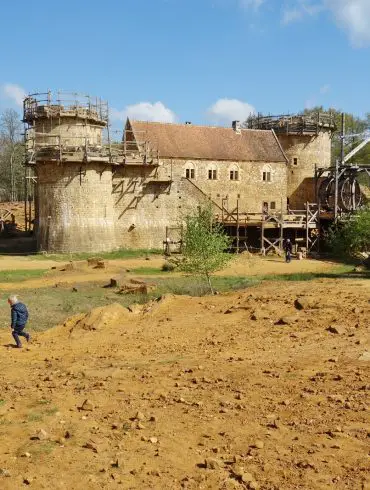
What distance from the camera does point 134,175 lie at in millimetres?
45406

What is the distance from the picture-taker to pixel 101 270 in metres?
35.1

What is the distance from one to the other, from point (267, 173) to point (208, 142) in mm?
6107

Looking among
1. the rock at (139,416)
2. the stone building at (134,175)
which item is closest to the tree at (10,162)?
the stone building at (134,175)

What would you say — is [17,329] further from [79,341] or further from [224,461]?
[224,461]

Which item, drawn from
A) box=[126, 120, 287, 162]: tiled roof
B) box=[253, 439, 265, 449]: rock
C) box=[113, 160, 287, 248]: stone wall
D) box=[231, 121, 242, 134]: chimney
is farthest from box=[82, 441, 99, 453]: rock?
box=[231, 121, 242, 134]: chimney

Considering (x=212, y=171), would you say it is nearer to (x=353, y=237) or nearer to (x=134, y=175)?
(x=134, y=175)

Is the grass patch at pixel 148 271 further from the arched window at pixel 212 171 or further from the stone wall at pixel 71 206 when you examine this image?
the arched window at pixel 212 171

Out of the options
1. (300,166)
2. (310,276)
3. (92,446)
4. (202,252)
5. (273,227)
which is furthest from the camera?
(300,166)

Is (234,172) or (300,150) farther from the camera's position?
(300,150)

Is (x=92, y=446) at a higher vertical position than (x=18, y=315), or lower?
Answer: lower

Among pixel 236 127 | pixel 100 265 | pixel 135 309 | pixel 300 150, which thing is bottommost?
pixel 135 309

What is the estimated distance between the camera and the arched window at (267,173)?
170 ft

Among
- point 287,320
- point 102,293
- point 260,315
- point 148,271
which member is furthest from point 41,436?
point 148,271

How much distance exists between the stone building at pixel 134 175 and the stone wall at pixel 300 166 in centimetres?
160
